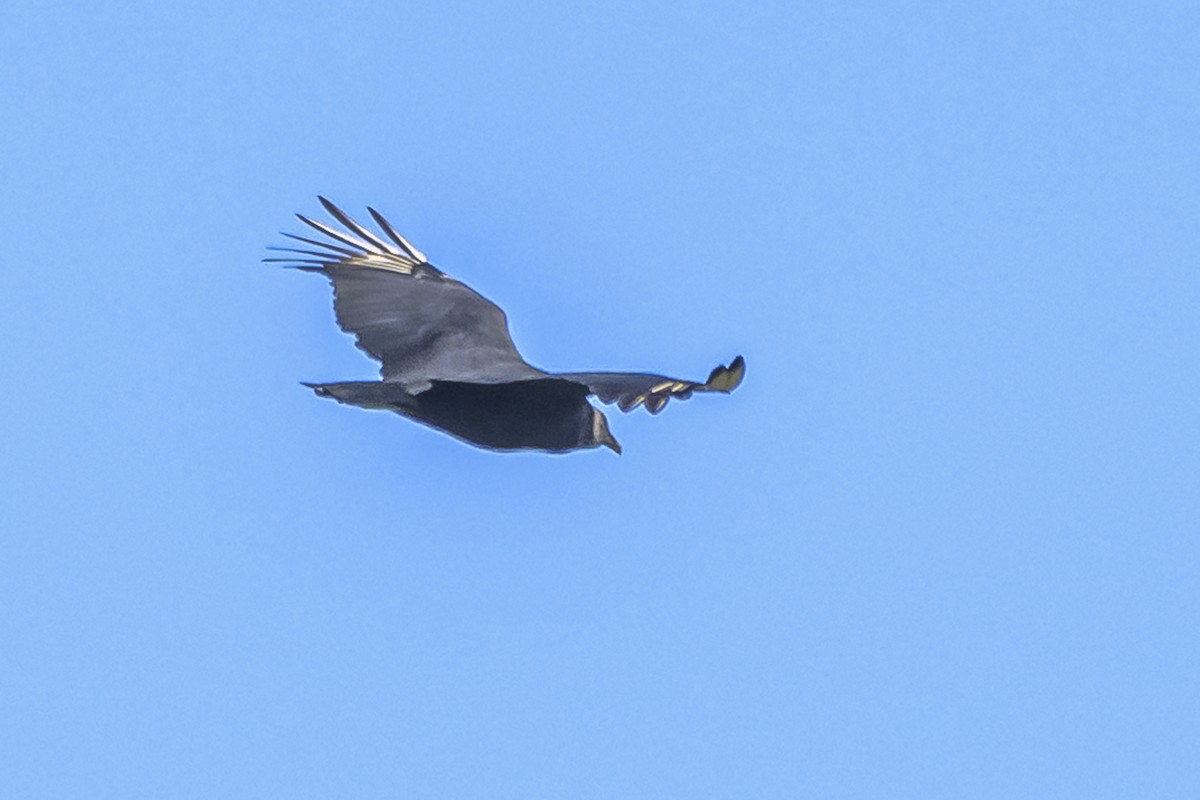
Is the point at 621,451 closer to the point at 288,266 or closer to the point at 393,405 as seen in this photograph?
the point at 393,405

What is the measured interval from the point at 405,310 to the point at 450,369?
2.05 meters

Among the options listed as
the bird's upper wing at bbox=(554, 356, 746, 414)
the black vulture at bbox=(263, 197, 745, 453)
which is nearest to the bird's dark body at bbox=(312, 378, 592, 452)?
the black vulture at bbox=(263, 197, 745, 453)

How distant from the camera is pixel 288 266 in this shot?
17.3 metres

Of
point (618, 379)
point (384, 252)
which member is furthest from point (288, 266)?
point (618, 379)

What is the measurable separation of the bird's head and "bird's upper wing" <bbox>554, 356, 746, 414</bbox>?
1909 millimetres

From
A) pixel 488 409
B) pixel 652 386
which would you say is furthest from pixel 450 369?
pixel 652 386

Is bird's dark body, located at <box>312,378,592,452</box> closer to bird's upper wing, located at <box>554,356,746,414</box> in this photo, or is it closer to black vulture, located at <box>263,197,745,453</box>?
black vulture, located at <box>263,197,745,453</box>

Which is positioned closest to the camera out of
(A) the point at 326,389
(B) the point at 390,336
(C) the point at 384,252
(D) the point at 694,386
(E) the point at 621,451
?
(D) the point at 694,386

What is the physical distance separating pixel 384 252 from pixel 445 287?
1037 millimetres

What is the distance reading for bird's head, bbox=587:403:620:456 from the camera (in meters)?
14.7

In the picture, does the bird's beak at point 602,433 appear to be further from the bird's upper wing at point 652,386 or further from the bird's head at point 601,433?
the bird's upper wing at point 652,386

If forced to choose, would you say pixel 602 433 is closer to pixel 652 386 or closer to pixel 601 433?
pixel 601 433

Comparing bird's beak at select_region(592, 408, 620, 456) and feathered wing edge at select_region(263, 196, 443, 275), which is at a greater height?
feathered wing edge at select_region(263, 196, 443, 275)

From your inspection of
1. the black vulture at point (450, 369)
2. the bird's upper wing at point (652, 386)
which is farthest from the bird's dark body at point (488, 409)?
the bird's upper wing at point (652, 386)
